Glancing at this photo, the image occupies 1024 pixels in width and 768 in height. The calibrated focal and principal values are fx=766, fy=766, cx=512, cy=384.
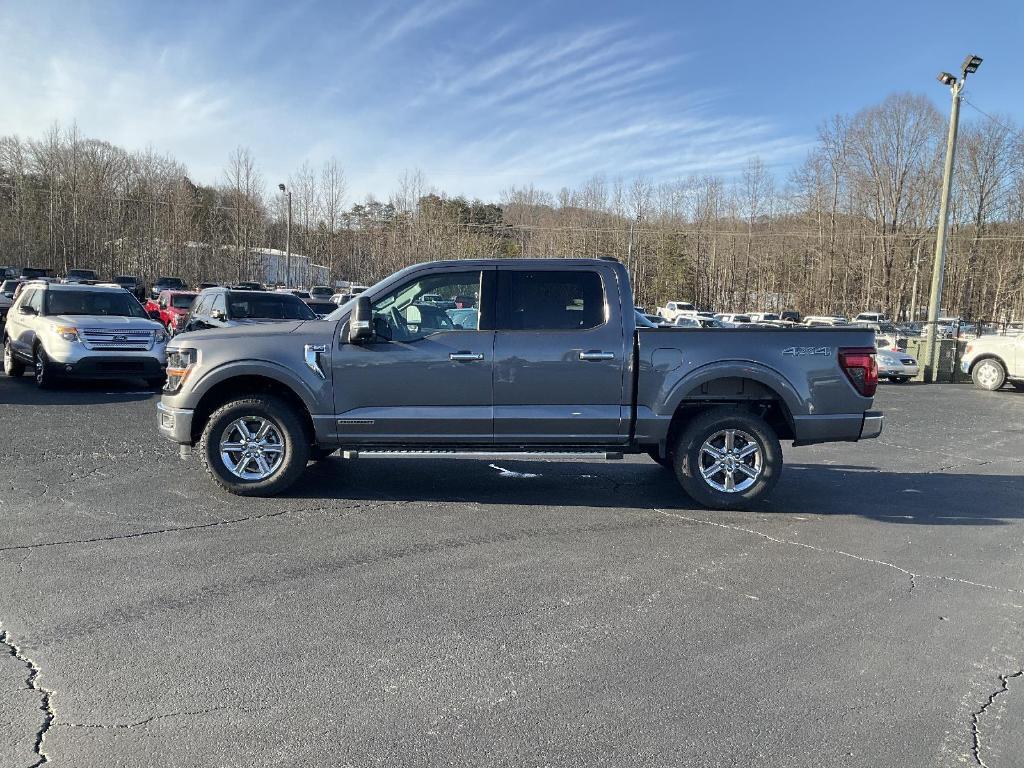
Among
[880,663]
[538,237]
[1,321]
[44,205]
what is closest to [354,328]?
[880,663]

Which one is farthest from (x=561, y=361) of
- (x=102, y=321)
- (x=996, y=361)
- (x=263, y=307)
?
(x=996, y=361)

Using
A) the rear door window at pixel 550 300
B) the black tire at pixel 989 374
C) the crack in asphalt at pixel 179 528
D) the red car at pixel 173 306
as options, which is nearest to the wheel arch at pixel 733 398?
the rear door window at pixel 550 300

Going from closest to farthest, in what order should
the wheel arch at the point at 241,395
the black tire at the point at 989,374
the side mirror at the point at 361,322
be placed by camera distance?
the side mirror at the point at 361,322, the wheel arch at the point at 241,395, the black tire at the point at 989,374

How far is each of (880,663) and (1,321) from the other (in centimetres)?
2751

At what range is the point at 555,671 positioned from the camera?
3629mm

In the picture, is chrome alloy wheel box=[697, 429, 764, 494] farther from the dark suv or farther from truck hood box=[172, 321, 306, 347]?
the dark suv

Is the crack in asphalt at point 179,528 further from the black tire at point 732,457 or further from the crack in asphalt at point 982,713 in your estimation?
the crack in asphalt at point 982,713

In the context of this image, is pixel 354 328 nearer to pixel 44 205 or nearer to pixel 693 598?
pixel 693 598

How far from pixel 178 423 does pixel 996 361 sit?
18384mm

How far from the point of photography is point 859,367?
21.2ft

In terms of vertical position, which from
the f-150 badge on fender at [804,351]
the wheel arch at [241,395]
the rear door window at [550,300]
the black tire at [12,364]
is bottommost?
the black tire at [12,364]

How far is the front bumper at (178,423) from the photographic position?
6.50m

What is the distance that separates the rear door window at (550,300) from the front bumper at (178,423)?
278cm

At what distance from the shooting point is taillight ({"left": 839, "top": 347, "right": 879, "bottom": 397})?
645 centimetres
